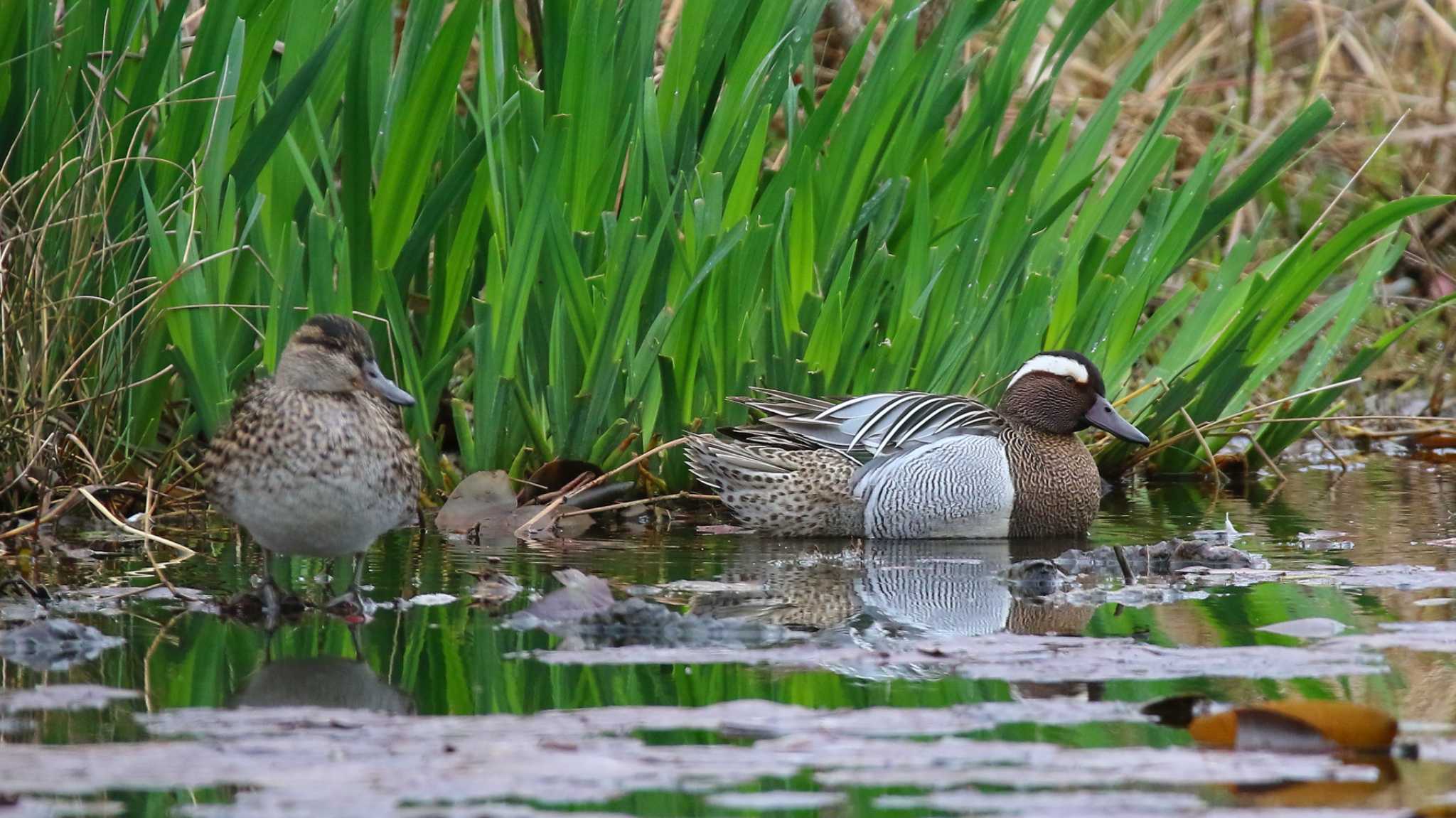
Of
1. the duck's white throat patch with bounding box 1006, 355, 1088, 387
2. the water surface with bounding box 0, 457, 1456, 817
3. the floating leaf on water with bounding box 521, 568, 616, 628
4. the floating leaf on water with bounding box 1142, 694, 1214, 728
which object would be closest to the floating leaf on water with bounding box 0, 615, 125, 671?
the water surface with bounding box 0, 457, 1456, 817

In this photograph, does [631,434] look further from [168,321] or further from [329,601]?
[329,601]

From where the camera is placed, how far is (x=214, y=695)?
312 cm

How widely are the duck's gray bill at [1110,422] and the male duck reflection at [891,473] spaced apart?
212mm

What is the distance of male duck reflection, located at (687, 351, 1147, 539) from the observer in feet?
19.5

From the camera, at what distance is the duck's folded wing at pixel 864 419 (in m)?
5.95

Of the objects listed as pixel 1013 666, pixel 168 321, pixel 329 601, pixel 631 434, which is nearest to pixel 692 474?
pixel 631 434

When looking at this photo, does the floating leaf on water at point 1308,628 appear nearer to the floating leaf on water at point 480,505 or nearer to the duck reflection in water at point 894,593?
the duck reflection in water at point 894,593

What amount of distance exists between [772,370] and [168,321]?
1878mm

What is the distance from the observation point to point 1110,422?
253 inches

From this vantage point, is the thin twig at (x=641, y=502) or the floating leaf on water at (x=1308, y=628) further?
the thin twig at (x=641, y=502)

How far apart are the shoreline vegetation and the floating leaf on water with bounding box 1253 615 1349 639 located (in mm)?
2066

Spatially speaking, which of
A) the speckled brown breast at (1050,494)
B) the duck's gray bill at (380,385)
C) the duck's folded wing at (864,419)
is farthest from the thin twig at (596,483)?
the duck's gray bill at (380,385)

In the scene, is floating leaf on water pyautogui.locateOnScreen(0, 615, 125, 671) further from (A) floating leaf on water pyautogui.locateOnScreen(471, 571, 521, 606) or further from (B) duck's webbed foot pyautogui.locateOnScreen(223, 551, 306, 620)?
(A) floating leaf on water pyautogui.locateOnScreen(471, 571, 521, 606)

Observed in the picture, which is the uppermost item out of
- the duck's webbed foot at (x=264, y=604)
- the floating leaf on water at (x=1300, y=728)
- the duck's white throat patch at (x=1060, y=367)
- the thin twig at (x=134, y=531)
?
the duck's white throat patch at (x=1060, y=367)
